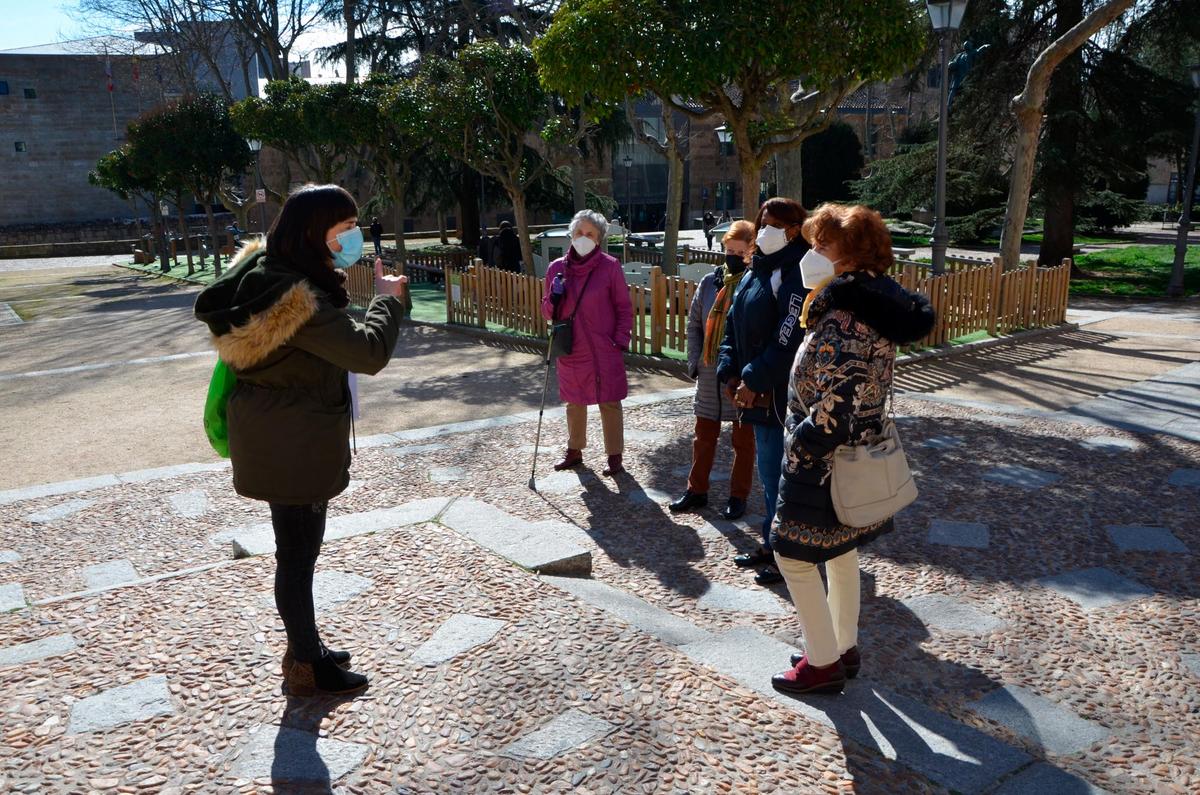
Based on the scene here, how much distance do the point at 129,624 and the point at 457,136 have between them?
1206 centimetres

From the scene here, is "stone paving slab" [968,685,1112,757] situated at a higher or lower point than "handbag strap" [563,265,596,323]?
lower

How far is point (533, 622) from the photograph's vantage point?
3586 mm

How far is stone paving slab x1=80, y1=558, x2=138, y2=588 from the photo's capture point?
189 inches

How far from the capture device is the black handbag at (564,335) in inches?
236

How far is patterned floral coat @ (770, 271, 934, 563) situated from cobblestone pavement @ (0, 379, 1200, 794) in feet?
2.00

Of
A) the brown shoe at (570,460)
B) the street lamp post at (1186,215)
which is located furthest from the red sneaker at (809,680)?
the street lamp post at (1186,215)

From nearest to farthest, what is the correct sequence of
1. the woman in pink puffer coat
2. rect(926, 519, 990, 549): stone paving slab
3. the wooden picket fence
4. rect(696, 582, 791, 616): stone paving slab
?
rect(696, 582, 791, 616): stone paving slab
rect(926, 519, 990, 549): stone paving slab
the woman in pink puffer coat
the wooden picket fence

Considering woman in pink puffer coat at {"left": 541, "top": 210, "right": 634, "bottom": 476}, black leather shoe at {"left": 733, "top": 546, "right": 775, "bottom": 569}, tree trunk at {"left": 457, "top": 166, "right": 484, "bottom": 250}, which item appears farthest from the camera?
tree trunk at {"left": 457, "top": 166, "right": 484, "bottom": 250}

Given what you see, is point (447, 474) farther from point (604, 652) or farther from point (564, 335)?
point (604, 652)

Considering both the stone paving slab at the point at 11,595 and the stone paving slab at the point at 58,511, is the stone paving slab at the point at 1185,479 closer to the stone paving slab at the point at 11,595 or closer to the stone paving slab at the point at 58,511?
the stone paving slab at the point at 11,595

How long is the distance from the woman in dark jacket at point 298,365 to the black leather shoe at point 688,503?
2.72 meters

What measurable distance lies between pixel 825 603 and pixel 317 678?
5.61ft

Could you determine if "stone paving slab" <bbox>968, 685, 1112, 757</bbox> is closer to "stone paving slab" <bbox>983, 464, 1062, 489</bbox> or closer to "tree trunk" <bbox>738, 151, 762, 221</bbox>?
"stone paving slab" <bbox>983, 464, 1062, 489</bbox>

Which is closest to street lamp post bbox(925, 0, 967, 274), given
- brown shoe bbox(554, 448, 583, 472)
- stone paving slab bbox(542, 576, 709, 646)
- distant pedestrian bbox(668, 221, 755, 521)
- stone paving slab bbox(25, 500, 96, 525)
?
brown shoe bbox(554, 448, 583, 472)
